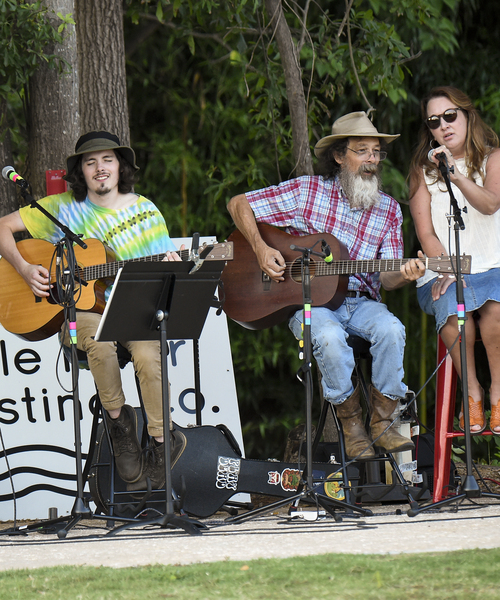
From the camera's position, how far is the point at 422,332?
19.0ft

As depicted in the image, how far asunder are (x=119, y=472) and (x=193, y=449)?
0.32 meters

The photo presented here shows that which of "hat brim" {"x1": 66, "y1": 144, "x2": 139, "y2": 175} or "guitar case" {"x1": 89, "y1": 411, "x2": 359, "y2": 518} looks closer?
"guitar case" {"x1": 89, "y1": 411, "x2": 359, "y2": 518}

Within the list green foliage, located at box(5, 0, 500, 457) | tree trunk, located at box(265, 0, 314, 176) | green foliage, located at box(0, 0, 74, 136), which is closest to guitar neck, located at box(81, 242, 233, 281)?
green foliage, located at box(0, 0, 74, 136)

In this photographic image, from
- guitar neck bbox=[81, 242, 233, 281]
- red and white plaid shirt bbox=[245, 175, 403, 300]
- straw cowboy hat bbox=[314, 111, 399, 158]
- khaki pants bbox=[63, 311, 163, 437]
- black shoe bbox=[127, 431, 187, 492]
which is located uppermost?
straw cowboy hat bbox=[314, 111, 399, 158]

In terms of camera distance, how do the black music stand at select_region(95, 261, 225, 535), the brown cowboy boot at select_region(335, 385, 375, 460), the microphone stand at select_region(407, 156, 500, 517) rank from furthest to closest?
the brown cowboy boot at select_region(335, 385, 375, 460)
the microphone stand at select_region(407, 156, 500, 517)
the black music stand at select_region(95, 261, 225, 535)

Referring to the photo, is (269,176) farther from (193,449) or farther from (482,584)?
(482,584)

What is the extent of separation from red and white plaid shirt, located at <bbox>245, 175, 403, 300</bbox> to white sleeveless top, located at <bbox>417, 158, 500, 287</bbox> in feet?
0.63

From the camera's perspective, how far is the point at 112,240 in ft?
12.2

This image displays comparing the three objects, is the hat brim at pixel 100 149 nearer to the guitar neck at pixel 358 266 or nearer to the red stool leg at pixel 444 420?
the guitar neck at pixel 358 266

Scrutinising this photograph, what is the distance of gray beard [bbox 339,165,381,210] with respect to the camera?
12.4 ft

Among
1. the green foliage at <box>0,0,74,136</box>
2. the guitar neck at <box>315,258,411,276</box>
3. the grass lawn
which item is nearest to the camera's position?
the grass lawn

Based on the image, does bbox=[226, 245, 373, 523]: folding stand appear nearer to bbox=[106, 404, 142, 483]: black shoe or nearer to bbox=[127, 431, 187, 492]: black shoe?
bbox=[127, 431, 187, 492]: black shoe

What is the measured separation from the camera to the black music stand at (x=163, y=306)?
9.50 feet

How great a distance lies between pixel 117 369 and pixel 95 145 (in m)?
1.02
